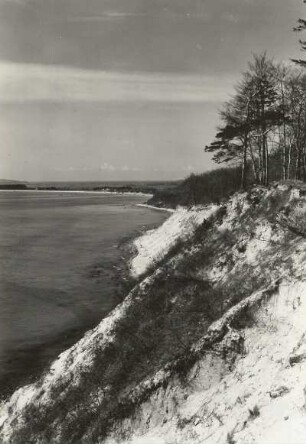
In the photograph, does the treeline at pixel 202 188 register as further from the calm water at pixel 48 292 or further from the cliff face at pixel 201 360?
the cliff face at pixel 201 360

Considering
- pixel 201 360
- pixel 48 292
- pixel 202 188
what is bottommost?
pixel 48 292

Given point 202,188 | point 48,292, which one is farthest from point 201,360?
point 202,188

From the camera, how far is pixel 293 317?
10.9 m

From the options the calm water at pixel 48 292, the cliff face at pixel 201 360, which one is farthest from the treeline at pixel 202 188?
the cliff face at pixel 201 360

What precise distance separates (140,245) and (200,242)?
19.1 metres

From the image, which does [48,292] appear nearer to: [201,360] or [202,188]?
[201,360]

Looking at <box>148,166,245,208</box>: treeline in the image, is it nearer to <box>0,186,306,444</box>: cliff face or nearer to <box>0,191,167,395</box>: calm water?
<box>0,191,167,395</box>: calm water

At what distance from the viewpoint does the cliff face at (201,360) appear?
358 inches

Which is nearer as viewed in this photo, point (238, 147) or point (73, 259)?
point (73, 259)

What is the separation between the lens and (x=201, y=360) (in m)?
11.2

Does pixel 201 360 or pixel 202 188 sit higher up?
pixel 202 188

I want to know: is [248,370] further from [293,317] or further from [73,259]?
[73,259]

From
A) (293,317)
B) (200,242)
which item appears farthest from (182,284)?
(293,317)

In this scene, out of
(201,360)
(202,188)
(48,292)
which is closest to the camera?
(201,360)
